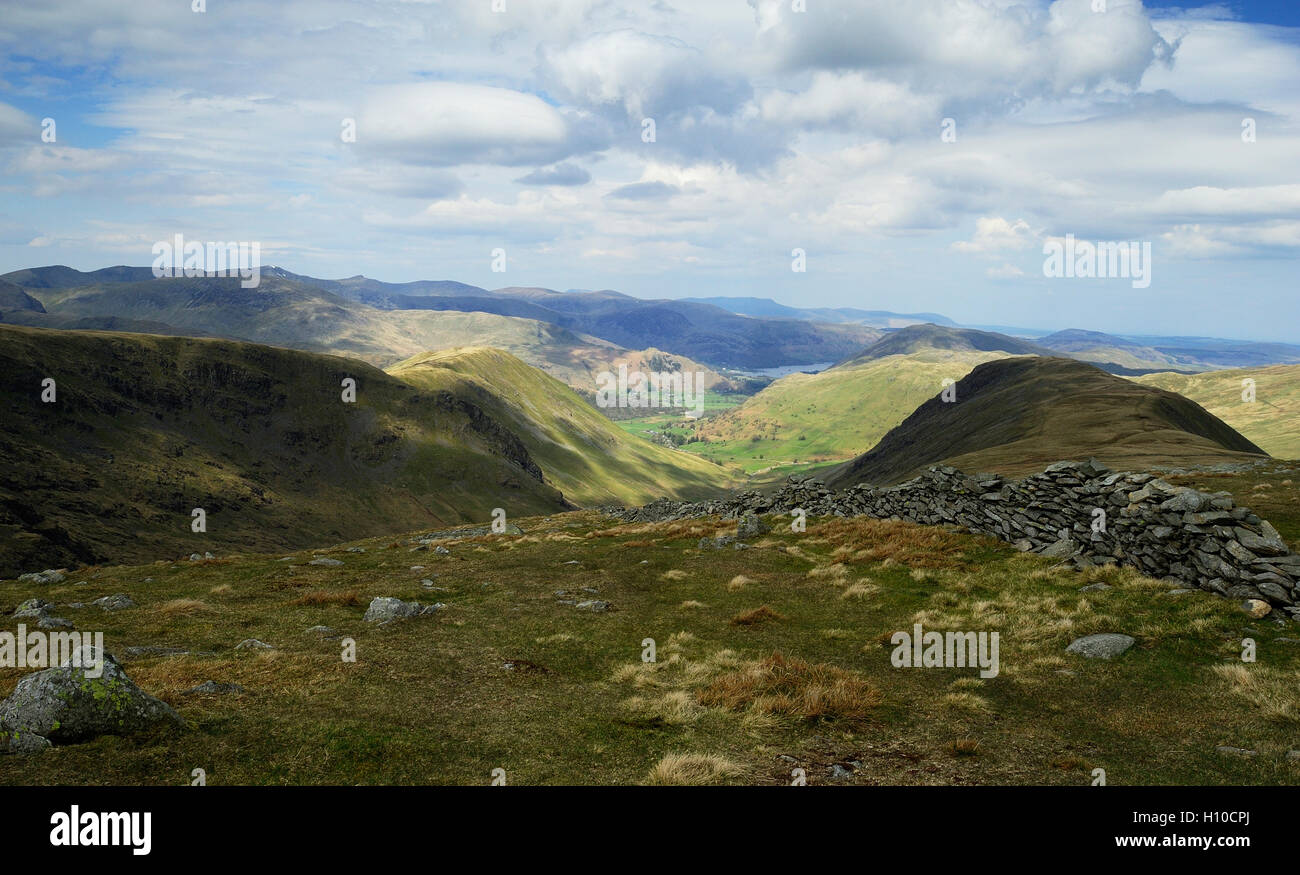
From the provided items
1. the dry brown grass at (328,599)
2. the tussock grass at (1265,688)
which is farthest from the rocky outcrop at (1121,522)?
the dry brown grass at (328,599)

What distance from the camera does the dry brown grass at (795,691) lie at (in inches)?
627

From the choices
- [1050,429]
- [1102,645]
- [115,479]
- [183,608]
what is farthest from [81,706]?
[115,479]

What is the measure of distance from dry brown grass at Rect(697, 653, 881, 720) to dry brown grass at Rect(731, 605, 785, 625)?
5968mm

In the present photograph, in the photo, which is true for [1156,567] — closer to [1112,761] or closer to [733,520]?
[1112,761]

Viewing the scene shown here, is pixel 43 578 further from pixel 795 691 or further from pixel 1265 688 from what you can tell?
pixel 1265 688

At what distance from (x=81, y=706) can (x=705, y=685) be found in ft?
44.0

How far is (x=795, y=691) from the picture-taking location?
16953mm

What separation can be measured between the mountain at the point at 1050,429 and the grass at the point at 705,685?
46821 mm

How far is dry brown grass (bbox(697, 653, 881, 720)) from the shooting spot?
15938 millimetres

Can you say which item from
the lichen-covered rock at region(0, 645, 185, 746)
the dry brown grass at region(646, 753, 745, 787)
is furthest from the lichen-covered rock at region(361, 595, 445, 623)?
the dry brown grass at region(646, 753, 745, 787)
